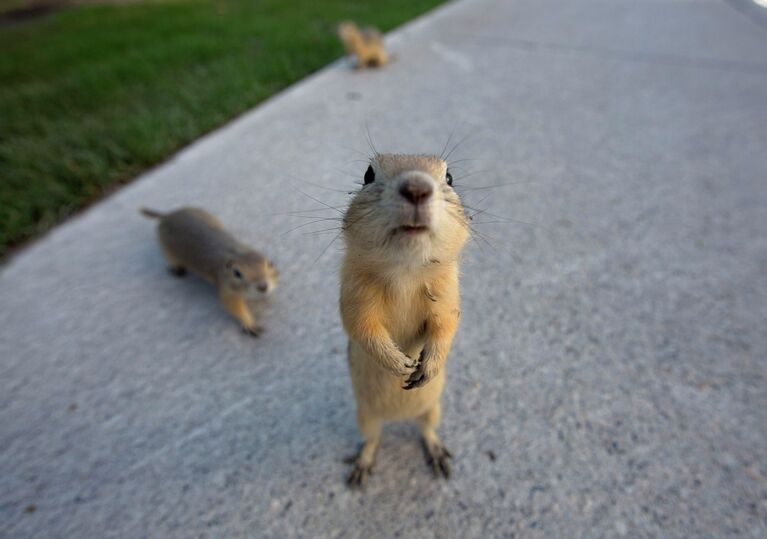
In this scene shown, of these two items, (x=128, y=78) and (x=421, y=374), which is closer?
(x=421, y=374)

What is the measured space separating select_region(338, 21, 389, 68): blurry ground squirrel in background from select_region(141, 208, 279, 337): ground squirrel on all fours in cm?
275

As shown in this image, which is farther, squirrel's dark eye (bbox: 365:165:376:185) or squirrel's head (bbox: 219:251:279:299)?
squirrel's head (bbox: 219:251:279:299)

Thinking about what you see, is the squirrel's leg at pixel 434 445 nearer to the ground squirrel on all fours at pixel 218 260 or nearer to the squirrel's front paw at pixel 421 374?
the squirrel's front paw at pixel 421 374

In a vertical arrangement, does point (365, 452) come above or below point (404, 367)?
below

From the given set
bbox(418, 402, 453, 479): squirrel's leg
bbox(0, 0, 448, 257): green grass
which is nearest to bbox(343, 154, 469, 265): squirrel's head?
bbox(418, 402, 453, 479): squirrel's leg

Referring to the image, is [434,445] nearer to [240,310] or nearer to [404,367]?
[404,367]

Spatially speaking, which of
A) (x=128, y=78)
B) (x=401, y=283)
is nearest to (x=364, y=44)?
(x=128, y=78)

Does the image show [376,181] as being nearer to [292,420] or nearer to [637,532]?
[292,420]

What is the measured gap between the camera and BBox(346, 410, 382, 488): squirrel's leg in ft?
5.57

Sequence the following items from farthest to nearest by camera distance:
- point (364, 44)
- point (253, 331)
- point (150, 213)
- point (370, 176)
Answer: point (364, 44)
point (150, 213)
point (253, 331)
point (370, 176)

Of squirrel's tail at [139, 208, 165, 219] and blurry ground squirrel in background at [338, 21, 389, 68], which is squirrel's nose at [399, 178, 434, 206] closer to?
squirrel's tail at [139, 208, 165, 219]

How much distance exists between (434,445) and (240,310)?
1.16 meters

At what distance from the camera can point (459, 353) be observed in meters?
2.19

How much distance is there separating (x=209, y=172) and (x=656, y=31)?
18.4ft
